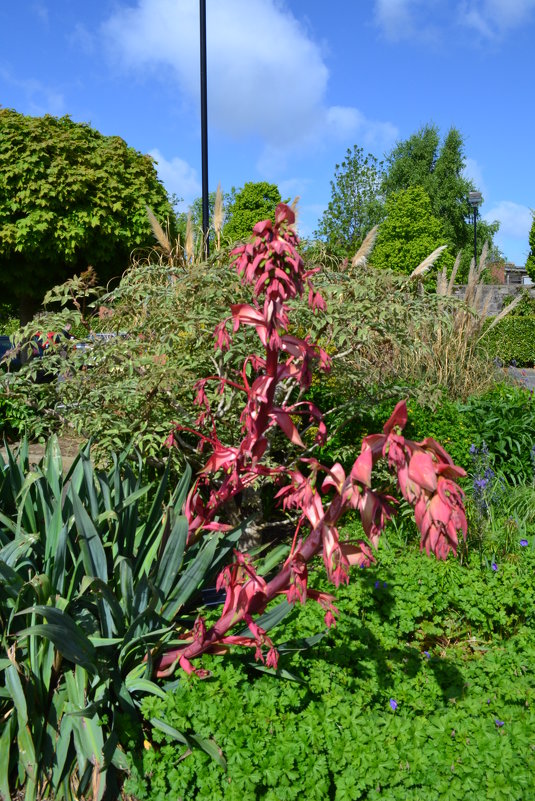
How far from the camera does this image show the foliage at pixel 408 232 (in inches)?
997

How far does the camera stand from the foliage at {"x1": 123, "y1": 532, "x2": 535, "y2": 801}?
2.07 metres

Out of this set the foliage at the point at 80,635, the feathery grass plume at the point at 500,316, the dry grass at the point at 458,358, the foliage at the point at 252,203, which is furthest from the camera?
the foliage at the point at 252,203

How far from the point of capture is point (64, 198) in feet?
44.7

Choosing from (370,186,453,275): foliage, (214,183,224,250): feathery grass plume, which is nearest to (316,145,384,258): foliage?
(370,186,453,275): foliage

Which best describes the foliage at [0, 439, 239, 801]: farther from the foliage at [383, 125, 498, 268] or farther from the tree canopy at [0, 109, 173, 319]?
the foliage at [383, 125, 498, 268]

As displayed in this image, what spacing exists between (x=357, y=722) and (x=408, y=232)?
25.0 m

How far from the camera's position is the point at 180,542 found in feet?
8.08

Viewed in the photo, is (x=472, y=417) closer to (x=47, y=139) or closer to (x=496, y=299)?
(x=47, y=139)

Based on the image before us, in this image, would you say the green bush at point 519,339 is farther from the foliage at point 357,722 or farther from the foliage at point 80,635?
the foliage at point 80,635

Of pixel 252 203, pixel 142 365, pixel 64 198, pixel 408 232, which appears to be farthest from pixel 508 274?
pixel 142 365

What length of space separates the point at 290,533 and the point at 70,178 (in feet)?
34.5

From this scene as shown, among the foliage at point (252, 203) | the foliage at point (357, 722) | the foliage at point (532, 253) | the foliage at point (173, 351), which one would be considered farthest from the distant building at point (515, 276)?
the foliage at point (357, 722)

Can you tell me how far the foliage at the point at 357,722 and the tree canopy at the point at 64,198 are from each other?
12.0m

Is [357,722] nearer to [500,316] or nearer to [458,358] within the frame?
[458,358]
